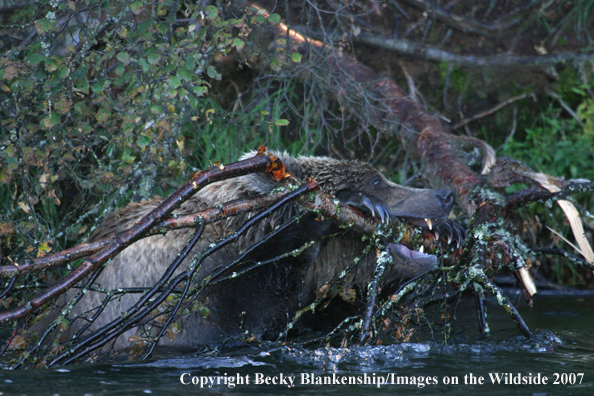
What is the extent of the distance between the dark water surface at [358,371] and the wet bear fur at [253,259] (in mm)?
387

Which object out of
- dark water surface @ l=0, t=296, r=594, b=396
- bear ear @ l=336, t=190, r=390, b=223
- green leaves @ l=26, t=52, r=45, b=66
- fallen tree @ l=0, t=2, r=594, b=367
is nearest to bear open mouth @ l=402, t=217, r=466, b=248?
fallen tree @ l=0, t=2, r=594, b=367

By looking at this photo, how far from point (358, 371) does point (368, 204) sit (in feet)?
3.68

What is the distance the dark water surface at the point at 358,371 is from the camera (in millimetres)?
2377

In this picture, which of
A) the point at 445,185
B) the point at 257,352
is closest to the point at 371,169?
the point at 445,185

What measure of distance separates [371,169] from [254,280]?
1.10 meters

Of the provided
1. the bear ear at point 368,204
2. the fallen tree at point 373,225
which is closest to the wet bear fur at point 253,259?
the bear ear at point 368,204

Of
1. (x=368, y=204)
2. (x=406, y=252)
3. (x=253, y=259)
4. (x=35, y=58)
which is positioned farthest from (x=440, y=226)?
(x=35, y=58)

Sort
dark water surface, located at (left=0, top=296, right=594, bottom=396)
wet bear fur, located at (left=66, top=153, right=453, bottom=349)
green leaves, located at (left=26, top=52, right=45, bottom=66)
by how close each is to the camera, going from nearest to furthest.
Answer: dark water surface, located at (left=0, top=296, right=594, bottom=396)
green leaves, located at (left=26, top=52, right=45, bottom=66)
wet bear fur, located at (left=66, top=153, right=453, bottom=349)

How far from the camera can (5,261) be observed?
4184mm

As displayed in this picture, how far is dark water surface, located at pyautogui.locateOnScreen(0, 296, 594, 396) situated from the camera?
2377mm

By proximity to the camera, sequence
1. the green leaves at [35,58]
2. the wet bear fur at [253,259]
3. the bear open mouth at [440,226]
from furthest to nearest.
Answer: the bear open mouth at [440,226] → the wet bear fur at [253,259] → the green leaves at [35,58]

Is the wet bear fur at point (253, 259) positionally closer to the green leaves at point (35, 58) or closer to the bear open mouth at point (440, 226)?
the bear open mouth at point (440, 226)

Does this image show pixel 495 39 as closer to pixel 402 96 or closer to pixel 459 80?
pixel 459 80

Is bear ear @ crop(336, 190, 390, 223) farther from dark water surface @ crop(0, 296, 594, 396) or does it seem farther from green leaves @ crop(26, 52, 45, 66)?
green leaves @ crop(26, 52, 45, 66)
